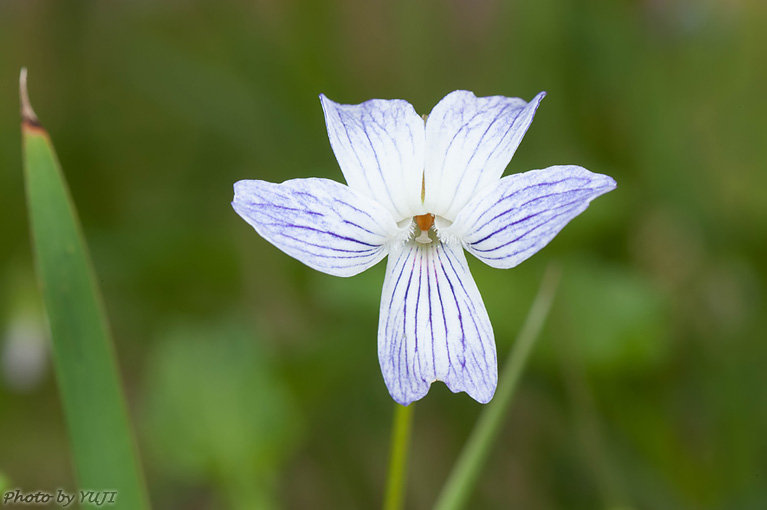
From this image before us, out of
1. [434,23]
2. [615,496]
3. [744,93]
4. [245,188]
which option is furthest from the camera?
[434,23]

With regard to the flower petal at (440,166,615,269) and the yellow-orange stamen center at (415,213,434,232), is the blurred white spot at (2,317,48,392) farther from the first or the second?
the flower petal at (440,166,615,269)

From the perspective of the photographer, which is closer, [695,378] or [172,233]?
[695,378]

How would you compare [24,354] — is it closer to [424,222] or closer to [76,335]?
[76,335]

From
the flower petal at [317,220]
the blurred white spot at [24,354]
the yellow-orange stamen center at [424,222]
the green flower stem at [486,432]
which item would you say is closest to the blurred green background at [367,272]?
the blurred white spot at [24,354]

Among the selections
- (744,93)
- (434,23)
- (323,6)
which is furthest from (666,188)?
(323,6)

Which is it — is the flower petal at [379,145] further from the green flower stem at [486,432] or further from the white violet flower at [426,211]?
the green flower stem at [486,432]

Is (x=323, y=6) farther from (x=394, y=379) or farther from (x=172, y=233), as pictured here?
(x=394, y=379)

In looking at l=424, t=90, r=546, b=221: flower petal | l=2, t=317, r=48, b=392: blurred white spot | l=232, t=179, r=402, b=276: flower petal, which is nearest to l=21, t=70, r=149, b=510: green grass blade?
l=232, t=179, r=402, b=276: flower petal
